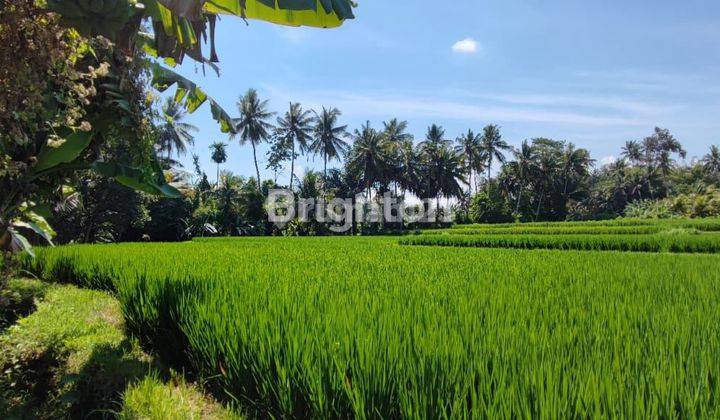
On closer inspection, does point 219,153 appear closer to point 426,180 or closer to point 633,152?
point 426,180

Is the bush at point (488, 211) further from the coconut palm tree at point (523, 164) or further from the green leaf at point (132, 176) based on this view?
the green leaf at point (132, 176)

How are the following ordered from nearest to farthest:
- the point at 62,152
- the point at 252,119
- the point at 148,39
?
the point at 62,152, the point at 148,39, the point at 252,119

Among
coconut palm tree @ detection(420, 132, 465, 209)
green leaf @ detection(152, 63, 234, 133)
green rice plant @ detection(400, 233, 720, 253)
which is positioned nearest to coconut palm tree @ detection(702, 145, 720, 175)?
coconut palm tree @ detection(420, 132, 465, 209)

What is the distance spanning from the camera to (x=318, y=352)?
208 cm

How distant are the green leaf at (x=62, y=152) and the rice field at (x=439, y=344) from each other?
4.41ft

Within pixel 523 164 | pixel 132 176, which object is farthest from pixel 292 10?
pixel 523 164

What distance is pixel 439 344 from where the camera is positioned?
1955mm

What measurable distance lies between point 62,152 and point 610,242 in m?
14.6

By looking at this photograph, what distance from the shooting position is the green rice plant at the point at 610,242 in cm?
1266

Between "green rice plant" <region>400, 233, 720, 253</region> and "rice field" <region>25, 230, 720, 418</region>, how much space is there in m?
10.2

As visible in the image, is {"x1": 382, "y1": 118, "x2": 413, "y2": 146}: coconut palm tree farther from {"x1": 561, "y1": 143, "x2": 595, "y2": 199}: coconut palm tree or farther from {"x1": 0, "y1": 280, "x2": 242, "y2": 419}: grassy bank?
{"x1": 0, "y1": 280, "x2": 242, "y2": 419}: grassy bank

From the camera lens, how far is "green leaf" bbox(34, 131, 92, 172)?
3695mm

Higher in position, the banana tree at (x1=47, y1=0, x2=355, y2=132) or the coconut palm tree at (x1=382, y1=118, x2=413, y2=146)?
the coconut palm tree at (x1=382, y1=118, x2=413, y2=146)

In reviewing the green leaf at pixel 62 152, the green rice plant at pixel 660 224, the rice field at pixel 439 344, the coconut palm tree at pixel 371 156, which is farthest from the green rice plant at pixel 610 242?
the coconut palm tree at pixel 371 156
